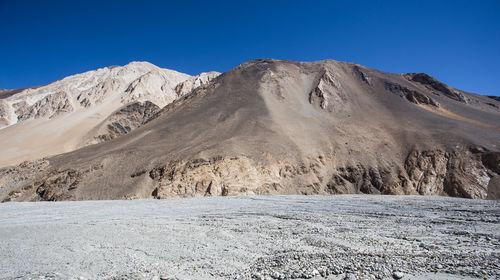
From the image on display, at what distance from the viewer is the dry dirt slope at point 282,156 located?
74.8ft

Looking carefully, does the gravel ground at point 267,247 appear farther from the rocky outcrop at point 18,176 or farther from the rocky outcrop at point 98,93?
the rocky outcrop at point 98,93

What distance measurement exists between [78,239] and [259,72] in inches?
1749

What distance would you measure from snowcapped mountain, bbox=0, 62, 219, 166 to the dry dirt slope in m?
25.7

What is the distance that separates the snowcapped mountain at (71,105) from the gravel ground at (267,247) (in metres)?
50.0

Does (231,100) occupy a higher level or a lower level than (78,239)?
higher

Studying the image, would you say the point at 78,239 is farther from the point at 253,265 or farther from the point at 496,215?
the point at 496,215

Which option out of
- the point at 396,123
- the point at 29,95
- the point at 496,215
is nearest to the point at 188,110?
the point at 396,123

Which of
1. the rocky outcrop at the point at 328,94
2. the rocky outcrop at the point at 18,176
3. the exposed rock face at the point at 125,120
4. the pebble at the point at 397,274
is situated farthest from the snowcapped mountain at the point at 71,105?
the pebble at the point at 397,274

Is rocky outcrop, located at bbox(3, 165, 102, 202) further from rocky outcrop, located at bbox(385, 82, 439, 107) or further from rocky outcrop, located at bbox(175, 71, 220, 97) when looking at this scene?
rocky outcrop, located at bbox(175, 71, 220, 97)

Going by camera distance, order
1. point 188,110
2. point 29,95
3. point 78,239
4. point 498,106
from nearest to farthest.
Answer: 1. point 78,239
2. point 188,110
3. point 498,106
4. point 29,95

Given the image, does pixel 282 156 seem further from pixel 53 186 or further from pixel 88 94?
pixel 88 94

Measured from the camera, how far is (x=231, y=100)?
4019 centimetres

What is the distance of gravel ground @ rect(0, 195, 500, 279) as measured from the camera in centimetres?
496

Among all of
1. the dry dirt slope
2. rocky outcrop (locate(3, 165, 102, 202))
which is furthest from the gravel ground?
rocky outcrop (locate(3, 165, 102, 202))
